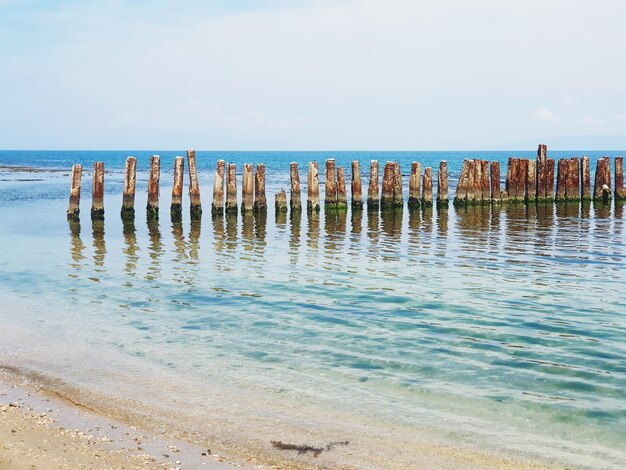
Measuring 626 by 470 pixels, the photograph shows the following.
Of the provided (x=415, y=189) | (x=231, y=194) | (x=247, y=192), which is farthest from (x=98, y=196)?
(x=415, y=189)

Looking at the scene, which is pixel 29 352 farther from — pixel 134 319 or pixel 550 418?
pixel 550 418

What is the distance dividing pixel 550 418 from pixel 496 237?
11.8m

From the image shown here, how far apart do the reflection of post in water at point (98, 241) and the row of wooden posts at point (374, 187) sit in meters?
0.75

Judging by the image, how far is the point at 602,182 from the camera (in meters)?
27.9

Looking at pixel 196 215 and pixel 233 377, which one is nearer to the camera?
pixel 233 377

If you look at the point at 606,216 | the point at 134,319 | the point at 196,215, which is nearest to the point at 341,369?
the point at 134,319

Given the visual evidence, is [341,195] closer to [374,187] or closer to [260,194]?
[374,187]

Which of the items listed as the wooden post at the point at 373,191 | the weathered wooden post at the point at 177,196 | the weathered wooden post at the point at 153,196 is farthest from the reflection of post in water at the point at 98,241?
the wooden post at the point at 373,191

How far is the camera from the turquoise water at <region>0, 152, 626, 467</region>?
664 cm

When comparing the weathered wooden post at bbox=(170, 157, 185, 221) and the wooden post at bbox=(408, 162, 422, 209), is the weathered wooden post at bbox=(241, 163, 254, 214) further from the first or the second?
the wooden post at bbox=(408, 162, 422, 209)

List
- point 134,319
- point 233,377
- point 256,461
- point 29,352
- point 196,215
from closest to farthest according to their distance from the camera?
1. point 256,461
2. point 233,377
3. point 29,352
4. point 134,319
5. point 196,215

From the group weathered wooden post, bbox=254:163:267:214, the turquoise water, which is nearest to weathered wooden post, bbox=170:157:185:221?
weathered wooden post, bbox=254:163:267:214

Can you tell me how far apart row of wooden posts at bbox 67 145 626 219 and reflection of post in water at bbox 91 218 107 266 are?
0.75 metres

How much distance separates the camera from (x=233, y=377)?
743 centimetres
